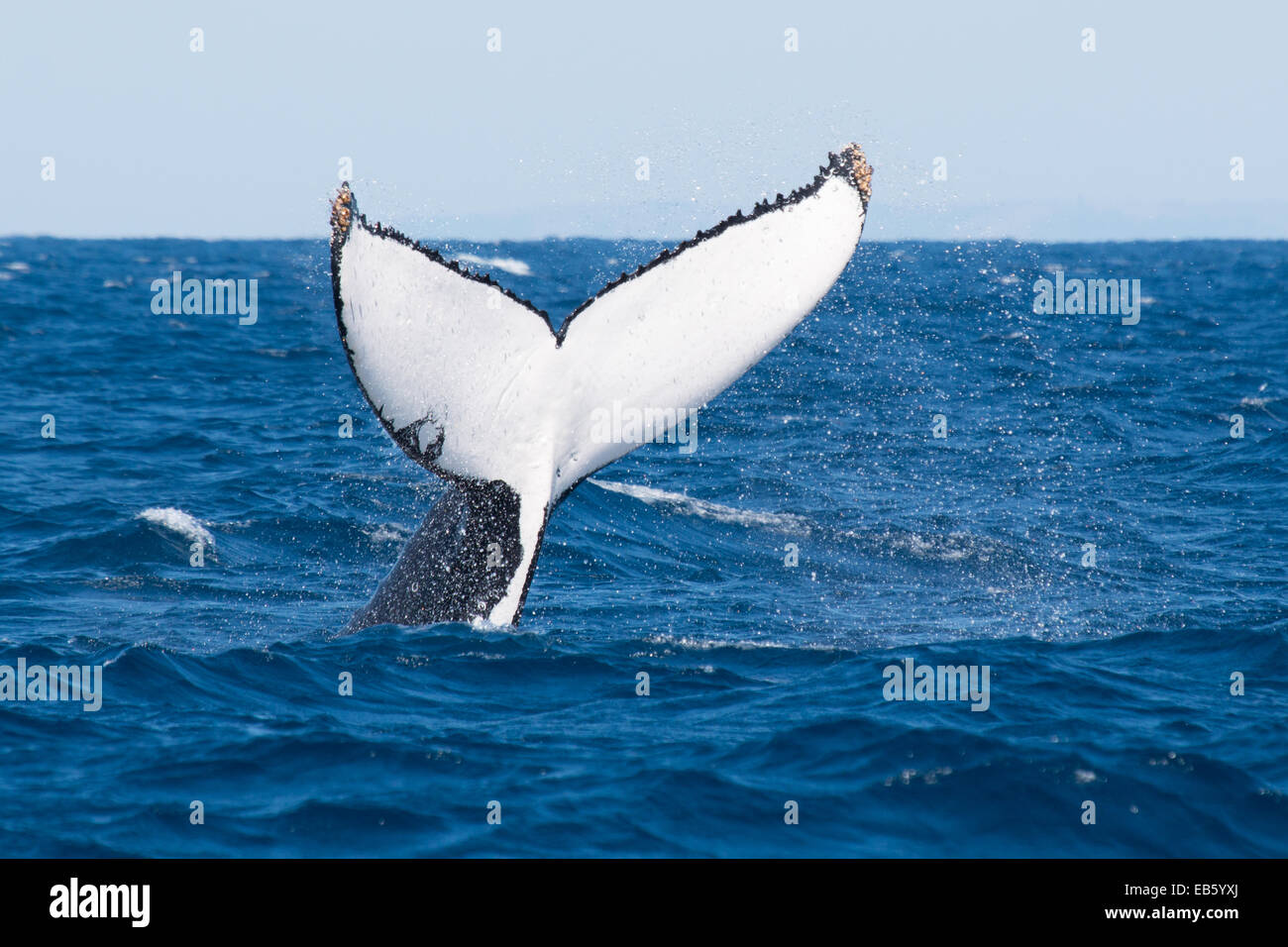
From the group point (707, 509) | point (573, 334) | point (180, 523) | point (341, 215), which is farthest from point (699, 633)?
point (180, 523)

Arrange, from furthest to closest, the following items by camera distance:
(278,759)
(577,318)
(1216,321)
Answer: (1216,321)
(278,759)
(577,318)

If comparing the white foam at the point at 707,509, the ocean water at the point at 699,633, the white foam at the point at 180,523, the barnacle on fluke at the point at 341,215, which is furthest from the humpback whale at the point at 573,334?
the white foam at the point at 707,509

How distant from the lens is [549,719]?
8094 millimetres

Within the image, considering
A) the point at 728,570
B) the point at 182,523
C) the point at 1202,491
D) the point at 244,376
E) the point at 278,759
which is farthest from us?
the point at 244,376

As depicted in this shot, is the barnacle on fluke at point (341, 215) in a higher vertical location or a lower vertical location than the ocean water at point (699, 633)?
higher

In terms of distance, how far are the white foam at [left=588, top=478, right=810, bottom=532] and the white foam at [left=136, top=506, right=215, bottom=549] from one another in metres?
4.61

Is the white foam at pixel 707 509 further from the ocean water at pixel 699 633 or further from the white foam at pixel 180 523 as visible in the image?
the white foam at pixel 180 523

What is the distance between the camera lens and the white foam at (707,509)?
1441cm

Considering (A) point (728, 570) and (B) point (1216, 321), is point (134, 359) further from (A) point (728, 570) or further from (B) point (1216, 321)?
(B) point (1216, 321)

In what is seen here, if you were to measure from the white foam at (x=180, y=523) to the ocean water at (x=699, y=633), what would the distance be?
0.06 metres

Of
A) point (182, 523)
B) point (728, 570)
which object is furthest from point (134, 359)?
point (728, 570)

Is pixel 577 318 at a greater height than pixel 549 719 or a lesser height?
greater
